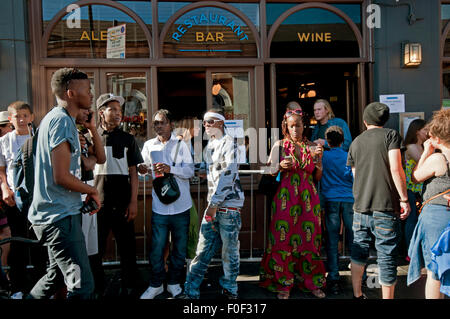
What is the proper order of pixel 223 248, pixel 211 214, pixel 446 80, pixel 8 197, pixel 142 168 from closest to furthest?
pixel 211 214, pixel 223 248, pixel 142 168, pixel 8 197, pixel 446 80

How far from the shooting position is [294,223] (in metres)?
4.13

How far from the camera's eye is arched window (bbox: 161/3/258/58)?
18.1 ft

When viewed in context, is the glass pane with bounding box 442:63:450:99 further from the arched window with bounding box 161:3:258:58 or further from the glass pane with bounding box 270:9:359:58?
the arched window with bounding box 161:3:258:58

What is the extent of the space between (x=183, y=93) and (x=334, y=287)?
3753mm

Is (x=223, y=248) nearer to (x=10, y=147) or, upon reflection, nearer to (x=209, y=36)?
(x=10, y=147)

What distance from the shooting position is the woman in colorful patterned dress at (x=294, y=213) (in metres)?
4.10

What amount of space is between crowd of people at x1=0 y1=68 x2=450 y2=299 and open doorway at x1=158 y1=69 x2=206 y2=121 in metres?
1.86

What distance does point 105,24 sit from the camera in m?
5.46

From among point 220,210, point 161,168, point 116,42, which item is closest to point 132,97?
point 116,42

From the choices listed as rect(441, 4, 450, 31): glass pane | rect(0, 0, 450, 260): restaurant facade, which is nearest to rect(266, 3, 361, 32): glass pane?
rect(0, 0, 450, 260): restaurant facade

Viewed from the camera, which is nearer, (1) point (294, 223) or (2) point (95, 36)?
(1) point (294, 223)
